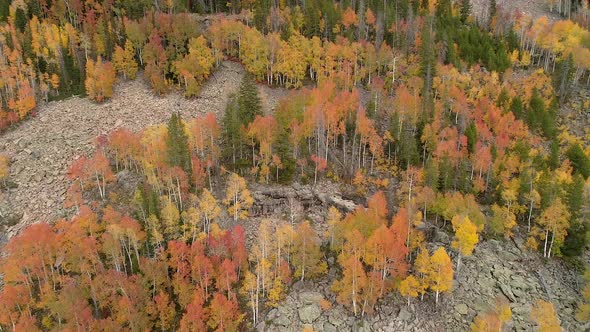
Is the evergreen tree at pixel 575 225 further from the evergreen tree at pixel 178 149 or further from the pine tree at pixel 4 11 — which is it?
the pine tree at pixel 4 11

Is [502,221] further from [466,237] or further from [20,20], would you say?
[20,20]

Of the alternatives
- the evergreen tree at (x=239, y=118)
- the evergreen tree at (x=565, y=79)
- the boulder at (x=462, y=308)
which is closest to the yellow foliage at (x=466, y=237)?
the boulder at (x=462, y=308)

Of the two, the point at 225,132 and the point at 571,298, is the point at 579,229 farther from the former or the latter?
the point at 225,132

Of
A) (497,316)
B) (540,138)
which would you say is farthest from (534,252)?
(540,138)

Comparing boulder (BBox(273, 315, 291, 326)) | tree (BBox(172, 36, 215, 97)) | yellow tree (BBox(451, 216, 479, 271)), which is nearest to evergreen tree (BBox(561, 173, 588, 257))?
yellow tree (BBox(451, 216, 479, 271))

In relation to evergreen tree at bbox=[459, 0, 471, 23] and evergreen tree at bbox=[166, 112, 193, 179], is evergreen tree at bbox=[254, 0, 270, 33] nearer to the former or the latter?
evergreen tree at bbox=[166, 112, 193, 179]
